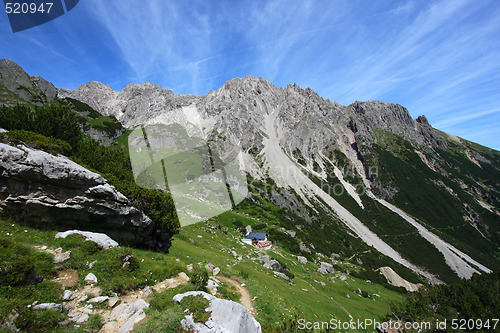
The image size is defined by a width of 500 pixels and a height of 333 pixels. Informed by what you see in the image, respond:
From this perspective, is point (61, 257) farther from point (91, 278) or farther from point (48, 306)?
point (48, 306)

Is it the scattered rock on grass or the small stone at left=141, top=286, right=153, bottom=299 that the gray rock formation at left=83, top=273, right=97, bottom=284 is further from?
the small stone at left=141, top=286, right=153, bottom=299

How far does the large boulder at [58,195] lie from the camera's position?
13719mm

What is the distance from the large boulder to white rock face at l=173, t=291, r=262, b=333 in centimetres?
1027

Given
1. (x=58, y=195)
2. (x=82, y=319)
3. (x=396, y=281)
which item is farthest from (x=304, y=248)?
(x=82, y=319)

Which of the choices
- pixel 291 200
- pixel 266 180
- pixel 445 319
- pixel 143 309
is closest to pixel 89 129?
pixel 266 180

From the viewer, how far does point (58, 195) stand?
15336 millimetres

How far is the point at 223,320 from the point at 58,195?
14601 millimetres

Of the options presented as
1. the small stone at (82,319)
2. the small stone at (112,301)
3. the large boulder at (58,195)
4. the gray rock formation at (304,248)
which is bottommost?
the gray rock formation at (304,248)

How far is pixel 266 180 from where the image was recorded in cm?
18538

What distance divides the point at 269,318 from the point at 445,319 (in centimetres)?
3538

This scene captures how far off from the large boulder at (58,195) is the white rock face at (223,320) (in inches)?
404

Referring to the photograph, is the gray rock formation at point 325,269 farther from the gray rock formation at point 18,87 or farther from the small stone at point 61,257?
the gray rock formation at point 18,87

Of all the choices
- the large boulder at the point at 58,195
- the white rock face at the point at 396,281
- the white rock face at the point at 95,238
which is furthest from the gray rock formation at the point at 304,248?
the white rock face at the point at 95,238

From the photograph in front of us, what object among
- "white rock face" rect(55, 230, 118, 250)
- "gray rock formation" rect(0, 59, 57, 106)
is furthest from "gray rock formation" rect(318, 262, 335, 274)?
"gray rock formation" rect(0, 59, 57, 106)
